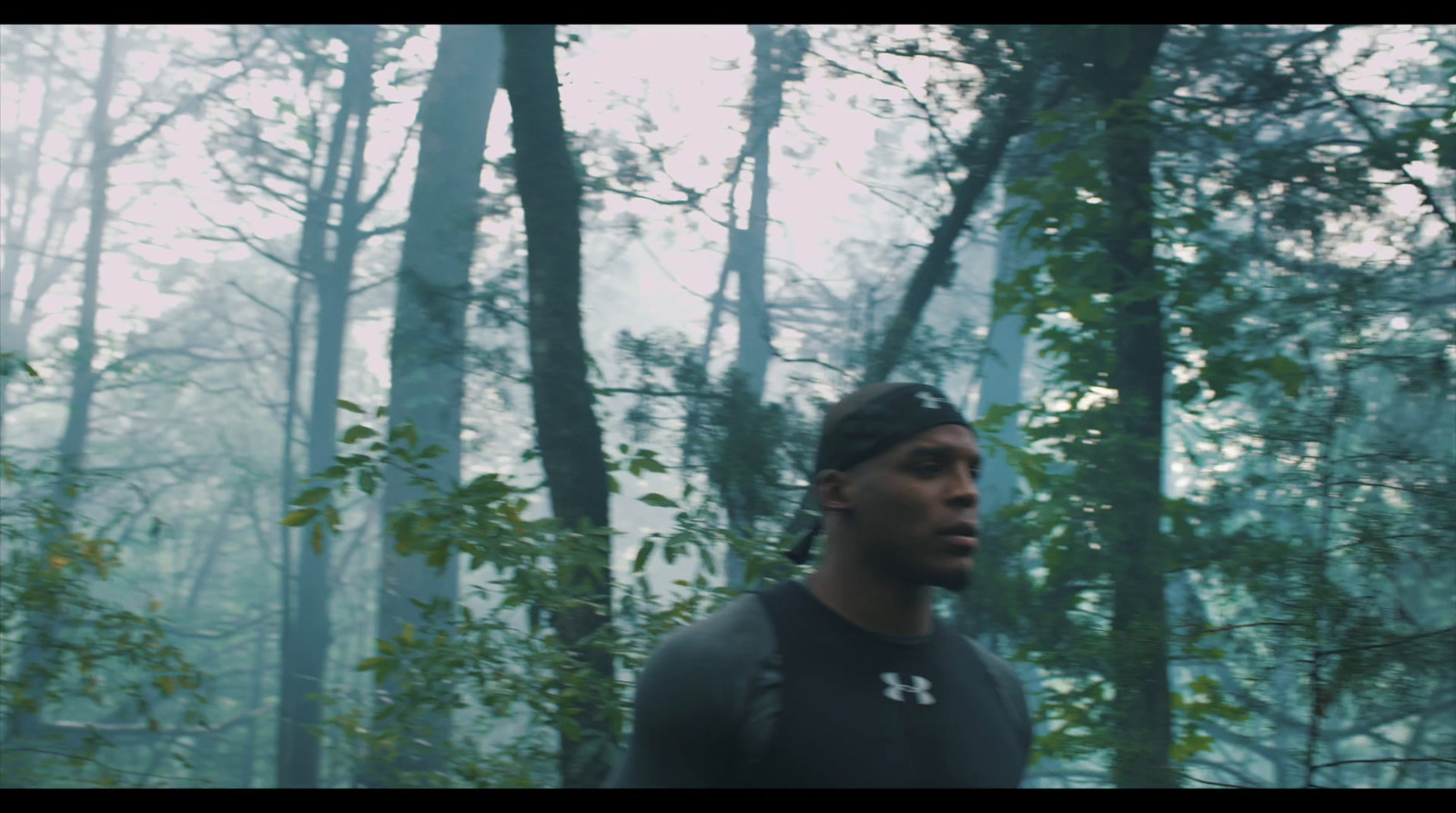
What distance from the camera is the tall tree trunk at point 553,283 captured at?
22.5ft

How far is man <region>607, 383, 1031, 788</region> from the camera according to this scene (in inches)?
91.4

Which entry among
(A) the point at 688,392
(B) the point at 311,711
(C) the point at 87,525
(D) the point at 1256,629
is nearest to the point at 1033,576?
(D) the point at 1256,629

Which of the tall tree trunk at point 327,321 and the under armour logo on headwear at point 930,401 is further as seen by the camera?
the tall tree trunk at point 327,321

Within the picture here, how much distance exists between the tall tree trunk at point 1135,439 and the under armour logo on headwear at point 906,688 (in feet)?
11.1

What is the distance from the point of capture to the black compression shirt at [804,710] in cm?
231

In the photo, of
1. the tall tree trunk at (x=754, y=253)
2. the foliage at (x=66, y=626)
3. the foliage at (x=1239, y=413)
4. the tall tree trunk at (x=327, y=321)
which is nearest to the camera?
the foliage at (x=1239, y=413)

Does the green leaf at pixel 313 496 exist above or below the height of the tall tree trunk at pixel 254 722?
above

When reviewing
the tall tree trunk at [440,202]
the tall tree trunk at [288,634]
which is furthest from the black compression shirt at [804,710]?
the tall tree trunk at [288,634]

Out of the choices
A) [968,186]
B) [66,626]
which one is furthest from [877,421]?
[66,626]

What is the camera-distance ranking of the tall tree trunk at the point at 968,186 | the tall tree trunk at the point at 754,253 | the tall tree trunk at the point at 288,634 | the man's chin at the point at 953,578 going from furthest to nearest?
the tall tree trunk at the point at 288,634 < the tall tree trunk at the point at 968,186 < the tall tree trunk at the point at 754,253 < the man's chin at the point at 953,578

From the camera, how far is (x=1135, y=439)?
653cm

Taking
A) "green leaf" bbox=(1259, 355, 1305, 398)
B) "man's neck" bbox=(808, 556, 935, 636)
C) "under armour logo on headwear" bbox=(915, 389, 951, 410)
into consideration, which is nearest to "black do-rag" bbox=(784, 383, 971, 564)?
"under armour logo on headwear" bbox=(915, 389, 951, 410)

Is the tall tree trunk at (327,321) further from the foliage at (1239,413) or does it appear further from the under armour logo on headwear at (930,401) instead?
the under armour logo on headwear at (930,401)

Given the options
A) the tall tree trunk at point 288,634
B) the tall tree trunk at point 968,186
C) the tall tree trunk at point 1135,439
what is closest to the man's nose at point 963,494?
the tall tree trunk at point 1135,439
